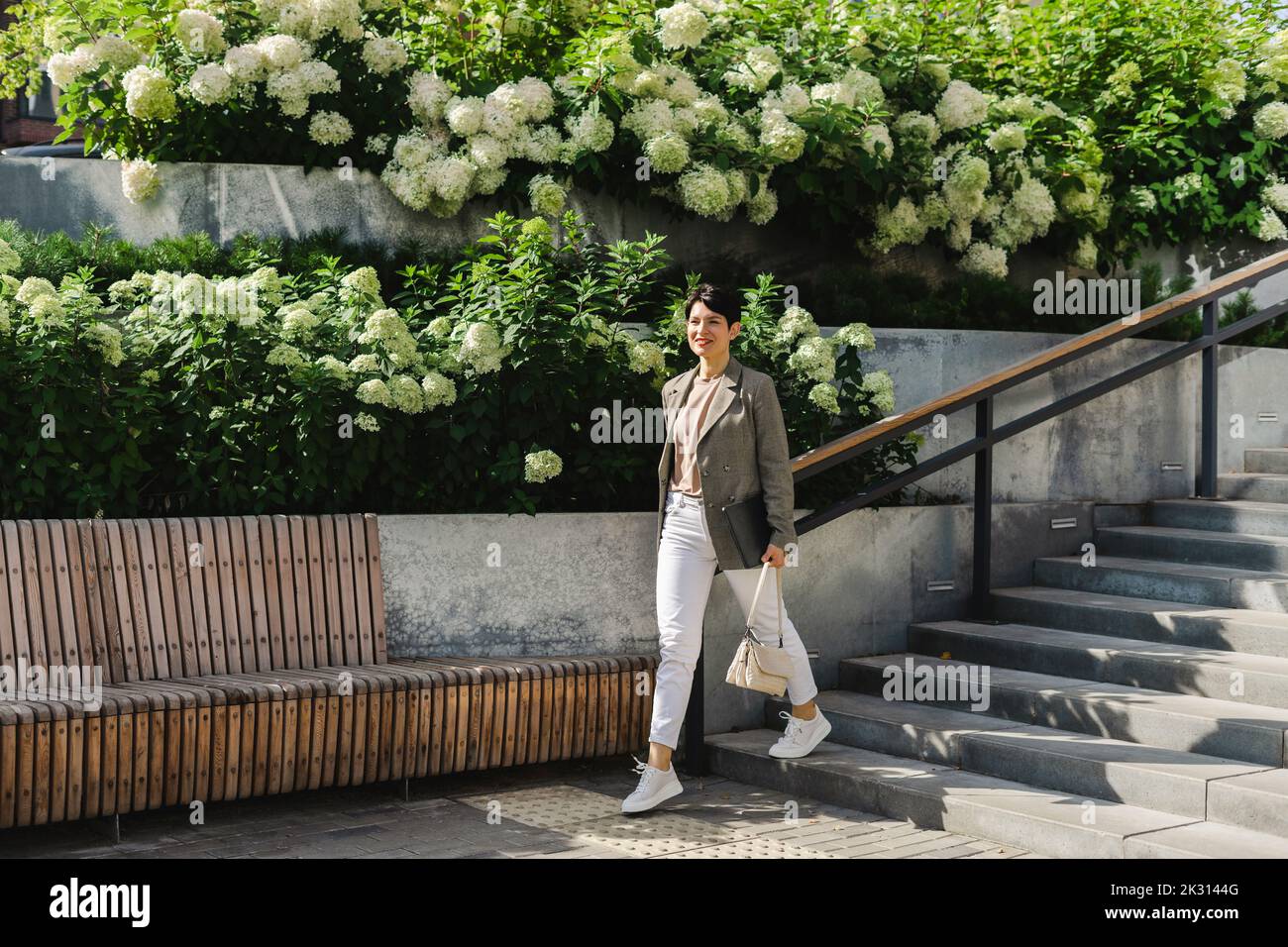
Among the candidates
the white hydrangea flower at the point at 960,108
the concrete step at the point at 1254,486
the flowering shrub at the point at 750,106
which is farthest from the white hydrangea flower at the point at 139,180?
the concrete step at the point at 1254,486

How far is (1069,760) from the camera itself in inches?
223

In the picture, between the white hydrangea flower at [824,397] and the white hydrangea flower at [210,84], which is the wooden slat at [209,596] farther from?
the white hydrangea flower at [210,84]

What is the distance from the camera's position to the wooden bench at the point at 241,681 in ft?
17.7

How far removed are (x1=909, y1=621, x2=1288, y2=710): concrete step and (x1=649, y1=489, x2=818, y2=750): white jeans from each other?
5.26 feet

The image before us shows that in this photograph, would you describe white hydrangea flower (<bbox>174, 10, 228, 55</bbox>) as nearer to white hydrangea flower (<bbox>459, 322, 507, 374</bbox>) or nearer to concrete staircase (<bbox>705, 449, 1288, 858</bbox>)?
white hydrangea flower (<bbox>459, 322, 507, 374</bbox>)

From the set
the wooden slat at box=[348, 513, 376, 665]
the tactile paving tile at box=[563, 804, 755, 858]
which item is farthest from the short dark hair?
the tactile paving tile at box=[563, 804, 755, 858]

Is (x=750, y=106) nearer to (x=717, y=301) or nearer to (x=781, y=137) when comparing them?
(x=781, y=137)

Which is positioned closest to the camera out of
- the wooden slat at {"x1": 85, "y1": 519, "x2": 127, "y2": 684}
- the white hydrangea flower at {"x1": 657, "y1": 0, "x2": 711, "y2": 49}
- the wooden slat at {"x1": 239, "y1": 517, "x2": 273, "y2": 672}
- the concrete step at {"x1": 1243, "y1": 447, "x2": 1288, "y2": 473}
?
the wooden slat at {"x1": 85, "y1": 519, "x2": 127, "y2": 684}

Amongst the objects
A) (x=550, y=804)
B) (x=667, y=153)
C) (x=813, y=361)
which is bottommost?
(x=550, y=804)

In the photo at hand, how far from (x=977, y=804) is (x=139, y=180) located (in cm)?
591

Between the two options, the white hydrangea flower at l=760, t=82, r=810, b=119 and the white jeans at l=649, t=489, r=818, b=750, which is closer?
the white jeans at l=649, t=489, r=818, b=750

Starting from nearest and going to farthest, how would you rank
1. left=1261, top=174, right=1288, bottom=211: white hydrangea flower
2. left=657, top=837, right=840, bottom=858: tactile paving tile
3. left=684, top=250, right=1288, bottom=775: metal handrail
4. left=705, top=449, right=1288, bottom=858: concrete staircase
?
left=705, top=449, right=1288, bottom=858: concrete staircase < left=657, top=837, right=840, bottom=858: tactile paving tile < left=684, top=250, right=1288, bottom=775: metal handrail < left=1261, top=174, right=1288, bottom=211: white hydrangea flower

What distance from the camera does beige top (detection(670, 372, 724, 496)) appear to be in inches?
236

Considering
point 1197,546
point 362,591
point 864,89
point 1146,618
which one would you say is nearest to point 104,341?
point 362,591
